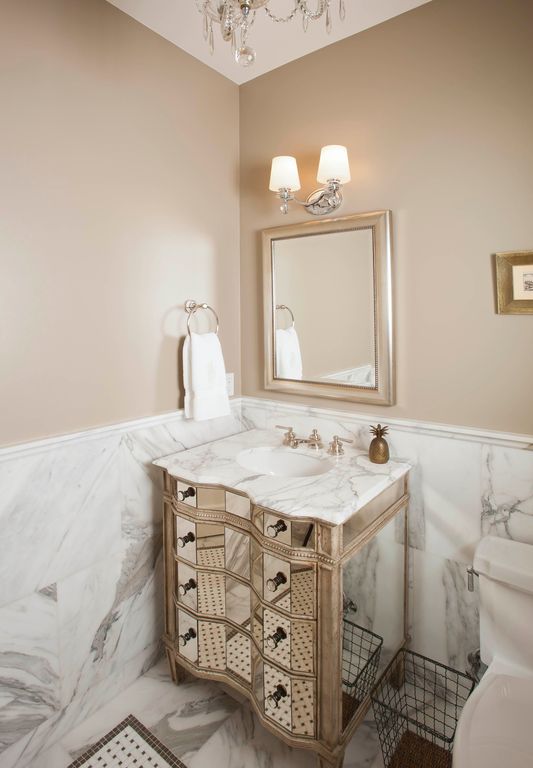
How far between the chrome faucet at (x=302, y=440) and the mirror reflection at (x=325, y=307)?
25 cm

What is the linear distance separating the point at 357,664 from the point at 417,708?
256mm

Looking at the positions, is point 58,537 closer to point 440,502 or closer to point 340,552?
point 340,552

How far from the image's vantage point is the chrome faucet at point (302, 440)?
197cm

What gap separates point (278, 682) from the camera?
58.7 inches

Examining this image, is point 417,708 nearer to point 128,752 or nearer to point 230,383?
point 128,752

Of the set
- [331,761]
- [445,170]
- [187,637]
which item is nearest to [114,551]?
[187,637]

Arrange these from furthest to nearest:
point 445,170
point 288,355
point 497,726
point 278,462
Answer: point 288,355 → point 278,462 → point 445,170 → point 497,726

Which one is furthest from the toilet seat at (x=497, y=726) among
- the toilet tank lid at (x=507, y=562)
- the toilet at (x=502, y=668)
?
the toilet tank lid at (x=507, y=562)

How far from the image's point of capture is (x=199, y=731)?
5.53ft

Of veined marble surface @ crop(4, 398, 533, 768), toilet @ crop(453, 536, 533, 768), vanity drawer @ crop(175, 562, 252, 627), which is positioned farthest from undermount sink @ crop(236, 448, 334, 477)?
toilet @ crop(453, 536, 533, 768)

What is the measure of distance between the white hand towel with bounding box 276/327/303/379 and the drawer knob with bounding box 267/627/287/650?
1056mm

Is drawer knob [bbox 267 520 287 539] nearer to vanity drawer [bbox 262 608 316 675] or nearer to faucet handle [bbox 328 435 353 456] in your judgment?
vanity drawer [bbox 262 608 316 675]

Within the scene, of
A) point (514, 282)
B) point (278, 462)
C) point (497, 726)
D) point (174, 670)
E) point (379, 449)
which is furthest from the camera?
point (278, 462)

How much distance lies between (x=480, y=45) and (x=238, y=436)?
175cm
